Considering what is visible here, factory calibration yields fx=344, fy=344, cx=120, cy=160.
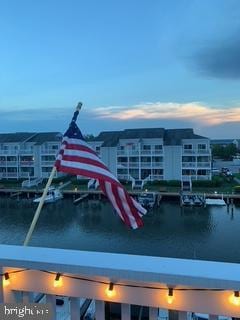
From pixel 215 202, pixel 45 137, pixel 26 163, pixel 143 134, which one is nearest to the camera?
pixel 215 202

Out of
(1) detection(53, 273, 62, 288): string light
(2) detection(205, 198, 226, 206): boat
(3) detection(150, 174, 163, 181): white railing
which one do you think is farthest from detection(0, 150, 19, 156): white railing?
(1) detection(53, 273, 62, 288): string light

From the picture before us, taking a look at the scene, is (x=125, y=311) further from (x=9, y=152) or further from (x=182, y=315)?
(x=9, y=152)

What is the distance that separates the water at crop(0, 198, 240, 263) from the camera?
21750 millimetres

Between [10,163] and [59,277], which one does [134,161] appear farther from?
[59,277]

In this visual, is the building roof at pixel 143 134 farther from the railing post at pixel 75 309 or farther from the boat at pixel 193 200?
the railing post at pixel 75 309

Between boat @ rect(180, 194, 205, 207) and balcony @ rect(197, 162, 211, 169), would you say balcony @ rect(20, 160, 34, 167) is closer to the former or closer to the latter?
balcony @ rect(197, 162, 211, 169)

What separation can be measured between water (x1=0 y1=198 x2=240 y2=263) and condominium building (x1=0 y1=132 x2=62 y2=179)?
538 inches

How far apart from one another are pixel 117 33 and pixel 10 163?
2876 cm

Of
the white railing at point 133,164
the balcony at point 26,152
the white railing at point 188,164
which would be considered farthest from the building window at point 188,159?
the balcony at point 26,152

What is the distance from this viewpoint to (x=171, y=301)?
95.4 inches

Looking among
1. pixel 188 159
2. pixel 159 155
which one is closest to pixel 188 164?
pixel 188 159

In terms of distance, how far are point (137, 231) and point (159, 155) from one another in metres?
20.8

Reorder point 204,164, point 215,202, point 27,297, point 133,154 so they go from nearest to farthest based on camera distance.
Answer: point 27,297
point 215,202
point 204,164
point 133,154

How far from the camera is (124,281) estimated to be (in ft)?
8.12
